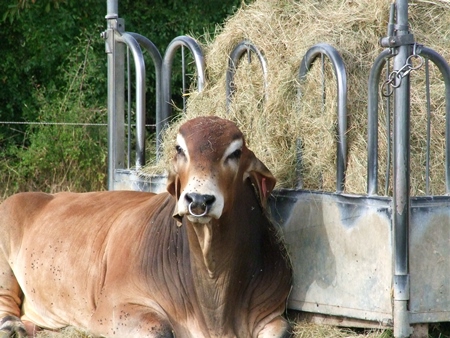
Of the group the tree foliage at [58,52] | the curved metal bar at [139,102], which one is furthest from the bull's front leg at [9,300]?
the tree foliage at [58,52]

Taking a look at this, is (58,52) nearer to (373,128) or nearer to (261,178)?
(261,178)

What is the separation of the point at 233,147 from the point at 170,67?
219 centimetres

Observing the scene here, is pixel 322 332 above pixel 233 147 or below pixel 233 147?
below

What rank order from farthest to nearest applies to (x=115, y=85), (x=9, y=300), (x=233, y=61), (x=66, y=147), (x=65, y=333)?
(x=66, y=147)
(x=115, y=85)
(x=9, y=300)
(x=233, y=61)
(x=65, y=333)

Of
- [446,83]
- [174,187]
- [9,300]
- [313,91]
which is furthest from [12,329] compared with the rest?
[446,83]

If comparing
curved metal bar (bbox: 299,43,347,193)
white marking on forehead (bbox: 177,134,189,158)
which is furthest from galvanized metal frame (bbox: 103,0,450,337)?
white marking on forehead (bbox: 177,134,189,158)

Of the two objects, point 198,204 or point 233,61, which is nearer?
point 198,204

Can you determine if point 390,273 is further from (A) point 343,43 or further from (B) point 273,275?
(A) point 343,43

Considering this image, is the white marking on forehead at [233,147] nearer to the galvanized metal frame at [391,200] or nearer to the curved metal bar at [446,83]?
Result: the galvanized metal frame at [391,200]

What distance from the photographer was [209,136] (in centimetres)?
517

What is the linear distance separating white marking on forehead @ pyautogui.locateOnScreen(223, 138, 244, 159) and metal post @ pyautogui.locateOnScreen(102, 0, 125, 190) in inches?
95.7

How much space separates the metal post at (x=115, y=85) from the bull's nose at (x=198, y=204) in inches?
110

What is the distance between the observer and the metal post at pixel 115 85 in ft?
24.8

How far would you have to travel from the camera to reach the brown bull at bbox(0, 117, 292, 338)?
17.0ft
